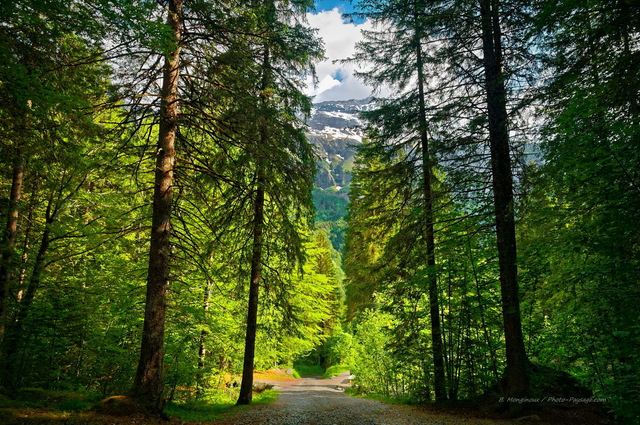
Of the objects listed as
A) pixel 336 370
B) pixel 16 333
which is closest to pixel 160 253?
pixel 16 333

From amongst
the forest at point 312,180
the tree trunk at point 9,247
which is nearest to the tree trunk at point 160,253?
the forest at point 312,180

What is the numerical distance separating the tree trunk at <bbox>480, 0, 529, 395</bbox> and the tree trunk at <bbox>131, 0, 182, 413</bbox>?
23.4 ft

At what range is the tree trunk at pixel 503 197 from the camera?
23.5 feet

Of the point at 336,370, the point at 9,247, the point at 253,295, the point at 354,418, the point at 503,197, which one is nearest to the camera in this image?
the point at 9,247

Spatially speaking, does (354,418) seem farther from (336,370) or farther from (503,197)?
(336,370)

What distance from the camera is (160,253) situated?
21.5 feet

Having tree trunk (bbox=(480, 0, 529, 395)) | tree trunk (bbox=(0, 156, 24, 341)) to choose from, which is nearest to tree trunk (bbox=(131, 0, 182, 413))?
tree trunk (bbox=(0, 156, 24, 341))

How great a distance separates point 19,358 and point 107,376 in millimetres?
2062

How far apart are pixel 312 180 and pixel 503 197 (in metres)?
5.21

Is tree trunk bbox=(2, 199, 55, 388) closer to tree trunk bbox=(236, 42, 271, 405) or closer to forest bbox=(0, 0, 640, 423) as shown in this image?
forest bbox=(0, 0, 640, 423)

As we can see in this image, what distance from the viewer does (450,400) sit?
905 centimetres

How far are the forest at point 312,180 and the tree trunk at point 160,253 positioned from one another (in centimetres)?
4

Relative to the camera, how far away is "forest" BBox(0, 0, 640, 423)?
5168mm

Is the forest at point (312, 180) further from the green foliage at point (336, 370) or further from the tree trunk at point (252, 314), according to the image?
the green foliage at point (336, 370)
